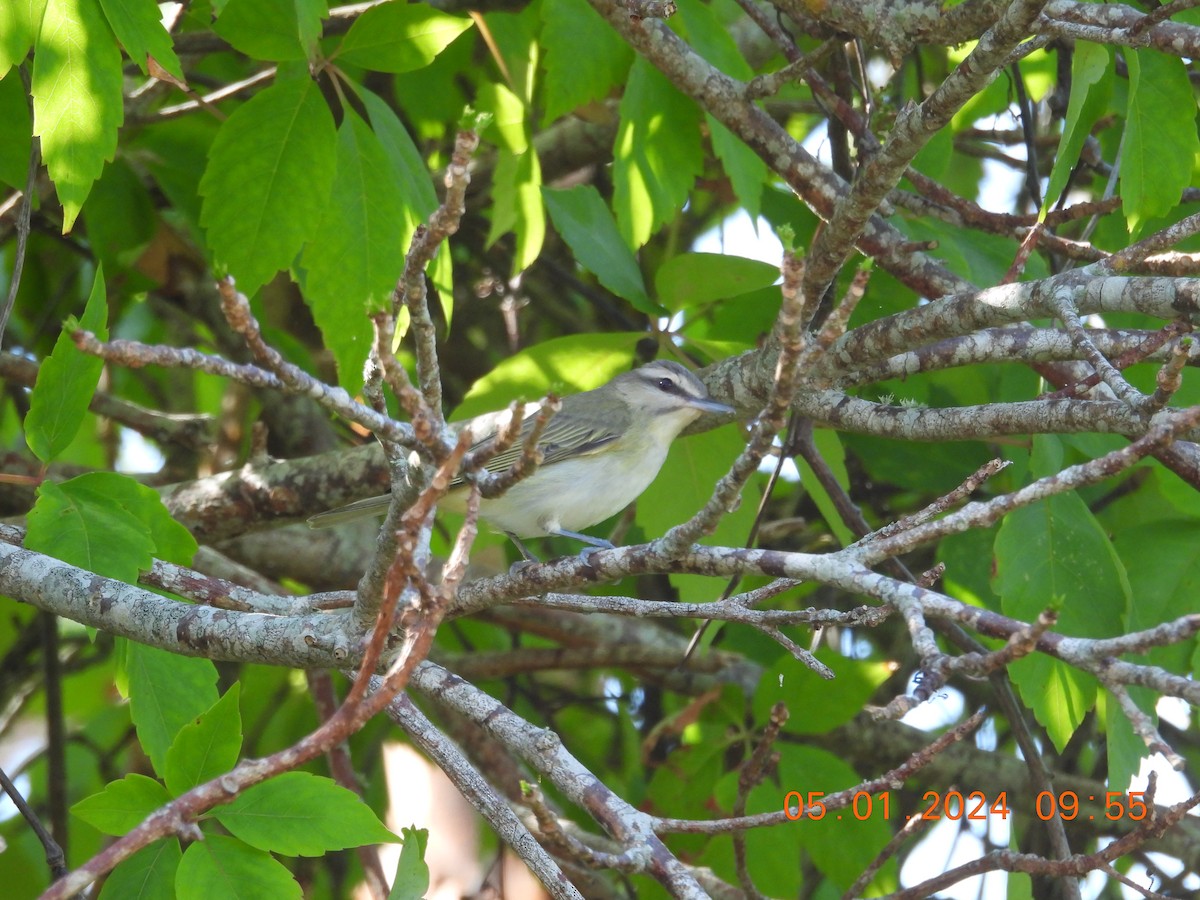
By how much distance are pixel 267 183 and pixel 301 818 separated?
Result: 5.43 feet

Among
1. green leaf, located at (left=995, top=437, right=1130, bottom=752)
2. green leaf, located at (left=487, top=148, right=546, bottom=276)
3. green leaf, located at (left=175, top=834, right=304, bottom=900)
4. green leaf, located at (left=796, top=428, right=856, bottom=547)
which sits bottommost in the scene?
green leaf, located at (left=175, top=834, right=304, bottom=900)

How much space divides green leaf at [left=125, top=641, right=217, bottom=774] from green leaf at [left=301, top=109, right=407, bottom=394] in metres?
0.81

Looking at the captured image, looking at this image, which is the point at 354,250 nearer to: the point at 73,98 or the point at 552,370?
the point at 73,98

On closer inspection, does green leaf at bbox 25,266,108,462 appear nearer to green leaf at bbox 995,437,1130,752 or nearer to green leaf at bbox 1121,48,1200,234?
green leaf at bbox 995,437,1130,752

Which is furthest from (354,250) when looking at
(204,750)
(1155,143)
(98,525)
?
(1155,143)

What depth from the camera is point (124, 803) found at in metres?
2.39

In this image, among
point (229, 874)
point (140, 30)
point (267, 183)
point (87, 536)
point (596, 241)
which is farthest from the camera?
point (596, 241)

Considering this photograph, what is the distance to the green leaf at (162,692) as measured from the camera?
2.71 m

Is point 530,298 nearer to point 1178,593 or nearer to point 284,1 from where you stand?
point 284,1

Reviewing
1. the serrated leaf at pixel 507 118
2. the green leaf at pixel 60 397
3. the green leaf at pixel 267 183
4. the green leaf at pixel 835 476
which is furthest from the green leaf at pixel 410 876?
the serrated leaf at pixel 507 118

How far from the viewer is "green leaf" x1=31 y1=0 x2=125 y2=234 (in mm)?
2748

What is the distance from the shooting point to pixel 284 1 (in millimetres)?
3361

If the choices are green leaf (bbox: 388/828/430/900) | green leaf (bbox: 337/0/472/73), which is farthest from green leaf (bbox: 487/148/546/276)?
green leaf (bbox: 388/828/430/900)

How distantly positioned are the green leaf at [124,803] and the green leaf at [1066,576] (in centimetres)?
219
